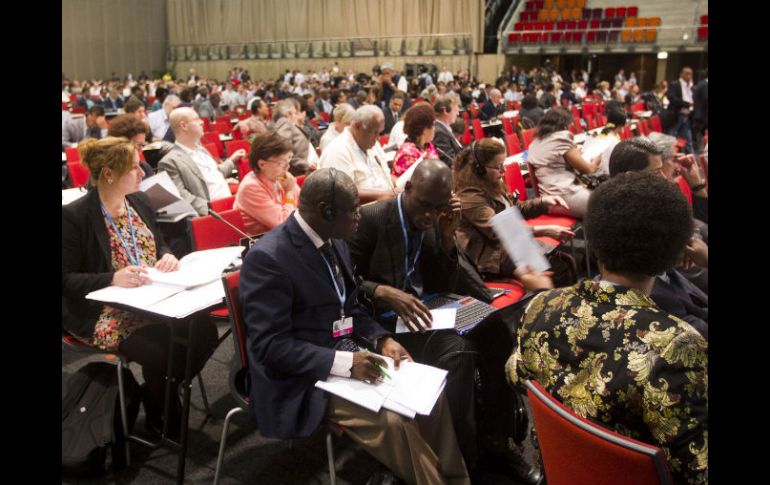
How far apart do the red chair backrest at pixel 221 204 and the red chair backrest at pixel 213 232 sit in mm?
285

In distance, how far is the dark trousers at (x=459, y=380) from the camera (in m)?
2.18

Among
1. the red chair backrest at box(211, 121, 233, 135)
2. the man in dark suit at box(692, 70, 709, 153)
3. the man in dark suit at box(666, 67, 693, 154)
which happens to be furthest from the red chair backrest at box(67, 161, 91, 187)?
the man in dark suit at box(692, 70, 709, 153)

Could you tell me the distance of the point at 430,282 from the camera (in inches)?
103

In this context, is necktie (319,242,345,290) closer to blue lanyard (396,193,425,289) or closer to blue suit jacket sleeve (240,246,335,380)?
blue suit jacket sleeve (240,246,335,380)

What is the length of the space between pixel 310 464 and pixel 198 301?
788 mm

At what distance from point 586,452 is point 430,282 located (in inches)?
57.2

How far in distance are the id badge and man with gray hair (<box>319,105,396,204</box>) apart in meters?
1.76

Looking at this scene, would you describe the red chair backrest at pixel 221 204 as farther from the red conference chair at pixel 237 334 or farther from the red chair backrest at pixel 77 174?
the red chair backrest at pixel 77 174

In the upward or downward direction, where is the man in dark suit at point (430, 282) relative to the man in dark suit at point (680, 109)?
downward

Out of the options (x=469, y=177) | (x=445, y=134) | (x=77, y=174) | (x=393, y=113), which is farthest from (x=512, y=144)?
(x=77, y=174)

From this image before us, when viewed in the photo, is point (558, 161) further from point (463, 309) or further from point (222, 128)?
point (222, 128)

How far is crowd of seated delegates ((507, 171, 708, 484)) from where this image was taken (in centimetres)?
115

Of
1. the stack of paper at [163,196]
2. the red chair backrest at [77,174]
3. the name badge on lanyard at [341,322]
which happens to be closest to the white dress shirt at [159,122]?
the red chair backrest at [77,174]
